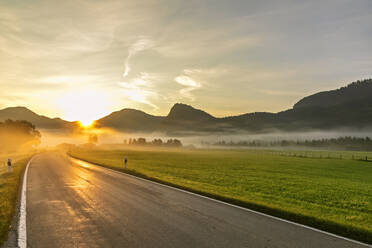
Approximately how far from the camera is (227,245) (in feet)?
20.4

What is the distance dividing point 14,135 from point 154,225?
128965 mm

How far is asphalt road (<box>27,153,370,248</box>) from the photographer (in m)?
6.48

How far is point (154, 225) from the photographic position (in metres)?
7.76

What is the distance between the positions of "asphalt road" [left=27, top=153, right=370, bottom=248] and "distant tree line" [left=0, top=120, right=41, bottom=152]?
11895 centimetres

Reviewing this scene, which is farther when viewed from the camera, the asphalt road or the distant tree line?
the distant tree line

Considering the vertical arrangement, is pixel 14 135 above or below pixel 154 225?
above

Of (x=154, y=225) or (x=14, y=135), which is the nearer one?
(x=154, y=225)

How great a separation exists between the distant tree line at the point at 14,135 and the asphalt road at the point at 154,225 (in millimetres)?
118950

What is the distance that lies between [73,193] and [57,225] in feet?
18.0

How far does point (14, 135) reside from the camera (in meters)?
112

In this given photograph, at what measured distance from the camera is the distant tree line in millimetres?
108188

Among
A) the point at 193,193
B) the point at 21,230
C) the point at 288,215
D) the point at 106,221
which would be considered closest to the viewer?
the point at 21,230

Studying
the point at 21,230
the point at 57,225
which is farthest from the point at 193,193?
the point at 21,230

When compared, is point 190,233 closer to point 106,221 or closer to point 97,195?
point 106,221
